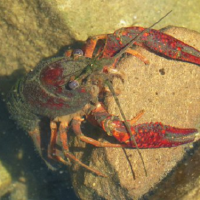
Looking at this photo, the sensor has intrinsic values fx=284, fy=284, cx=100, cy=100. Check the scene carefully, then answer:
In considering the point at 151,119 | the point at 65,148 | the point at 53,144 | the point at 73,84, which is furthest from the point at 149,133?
the point at 53,144

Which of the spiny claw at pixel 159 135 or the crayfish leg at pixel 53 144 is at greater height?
the crayfish leg at pixel 53 144

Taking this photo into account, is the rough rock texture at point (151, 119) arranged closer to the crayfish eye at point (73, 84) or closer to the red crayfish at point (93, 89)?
the red crayfish at point (93, 89)

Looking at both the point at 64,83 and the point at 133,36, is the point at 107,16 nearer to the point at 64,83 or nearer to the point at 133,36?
the point at 133,36

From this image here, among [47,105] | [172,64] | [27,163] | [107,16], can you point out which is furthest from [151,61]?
[27,163]

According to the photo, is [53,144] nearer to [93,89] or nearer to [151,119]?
[93,89]

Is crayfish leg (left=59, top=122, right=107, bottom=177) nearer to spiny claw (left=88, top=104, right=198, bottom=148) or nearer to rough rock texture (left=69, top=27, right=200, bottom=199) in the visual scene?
rough rock texture (left=69, top=27, right=200, bottom=199)

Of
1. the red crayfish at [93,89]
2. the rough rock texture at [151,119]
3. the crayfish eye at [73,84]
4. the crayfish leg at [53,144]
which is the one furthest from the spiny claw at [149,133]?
the crayfish leg at [53,144]

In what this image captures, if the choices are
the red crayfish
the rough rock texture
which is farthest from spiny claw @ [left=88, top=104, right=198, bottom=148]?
the rough rock texture
